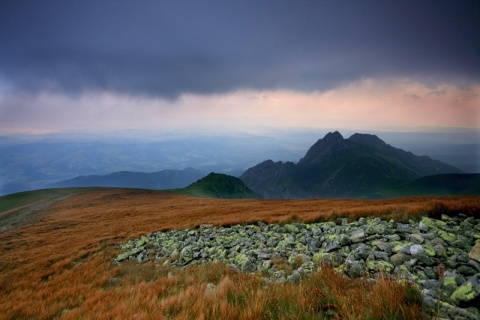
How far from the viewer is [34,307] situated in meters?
7.27

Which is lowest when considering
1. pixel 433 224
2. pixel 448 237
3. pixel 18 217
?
pixel 18 217

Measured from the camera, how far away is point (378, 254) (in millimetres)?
7141

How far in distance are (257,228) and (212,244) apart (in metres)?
3.72

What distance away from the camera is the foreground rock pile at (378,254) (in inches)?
171

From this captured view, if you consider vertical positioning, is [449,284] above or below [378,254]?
above

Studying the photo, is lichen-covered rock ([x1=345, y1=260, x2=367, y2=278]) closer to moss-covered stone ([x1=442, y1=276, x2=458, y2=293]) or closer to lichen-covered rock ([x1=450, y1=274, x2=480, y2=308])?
moss-covered stone ([x1=442, y1=276, x2=458, y2=293])

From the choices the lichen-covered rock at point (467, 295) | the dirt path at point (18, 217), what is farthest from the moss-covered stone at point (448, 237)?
the dirt path at point (18, 217)

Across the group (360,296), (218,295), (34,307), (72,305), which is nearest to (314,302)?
(360,296)

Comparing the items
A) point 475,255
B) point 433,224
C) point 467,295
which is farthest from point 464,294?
point 433,224

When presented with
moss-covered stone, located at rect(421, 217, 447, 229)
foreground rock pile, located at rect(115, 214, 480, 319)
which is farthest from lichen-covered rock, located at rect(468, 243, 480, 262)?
moss-covered stone, located at rect(421, 217, 447, 229)

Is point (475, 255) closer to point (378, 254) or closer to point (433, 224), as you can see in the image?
point (378, 254)

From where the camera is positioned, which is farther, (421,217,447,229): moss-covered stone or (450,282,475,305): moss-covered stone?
(421,217,447,229): moss-covered stone

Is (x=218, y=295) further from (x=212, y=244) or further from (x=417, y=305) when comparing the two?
(x=212, y=244)

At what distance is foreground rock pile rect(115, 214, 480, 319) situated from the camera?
4.35 metres
